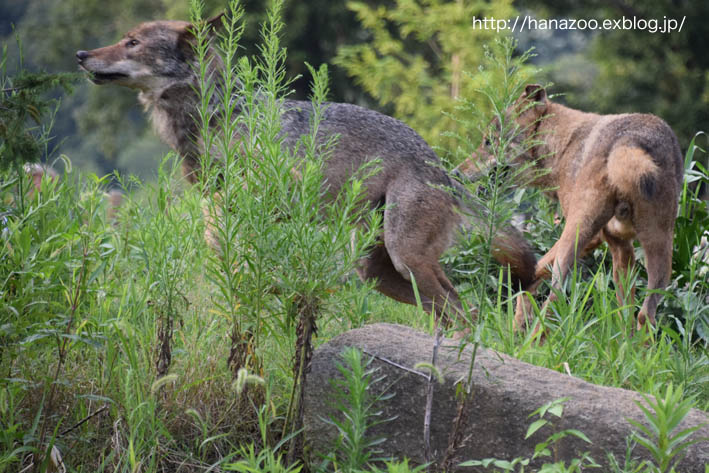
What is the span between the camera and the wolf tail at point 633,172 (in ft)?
16.3

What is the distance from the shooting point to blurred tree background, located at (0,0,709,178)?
532 inches

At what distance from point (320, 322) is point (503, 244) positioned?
170 centimetres

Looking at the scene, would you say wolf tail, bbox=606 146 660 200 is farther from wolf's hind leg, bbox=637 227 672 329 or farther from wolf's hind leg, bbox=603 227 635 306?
wolf's hind leg, bbox=603 227 635 306

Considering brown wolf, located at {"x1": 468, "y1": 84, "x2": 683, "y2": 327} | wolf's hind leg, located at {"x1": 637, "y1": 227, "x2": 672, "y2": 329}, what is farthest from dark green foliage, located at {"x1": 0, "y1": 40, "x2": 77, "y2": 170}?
wolf's hind leg, located at {"x1": 637, "y1": 227, "x2": 672, "y2": 329}

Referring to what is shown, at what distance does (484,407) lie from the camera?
2.99 meters

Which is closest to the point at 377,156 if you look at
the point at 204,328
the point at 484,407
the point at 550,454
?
the point at 204,328

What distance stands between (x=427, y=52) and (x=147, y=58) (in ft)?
47.3

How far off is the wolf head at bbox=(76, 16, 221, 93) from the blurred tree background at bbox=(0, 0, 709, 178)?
429cm

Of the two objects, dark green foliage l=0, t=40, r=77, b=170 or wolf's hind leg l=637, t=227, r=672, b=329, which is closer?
dark green foliage l=0, t=40, r=77, b=170

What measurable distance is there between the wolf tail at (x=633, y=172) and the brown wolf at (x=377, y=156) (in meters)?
0.87

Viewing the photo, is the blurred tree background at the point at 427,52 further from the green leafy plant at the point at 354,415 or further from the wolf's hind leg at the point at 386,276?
the green leafy plant at the point at 354,415

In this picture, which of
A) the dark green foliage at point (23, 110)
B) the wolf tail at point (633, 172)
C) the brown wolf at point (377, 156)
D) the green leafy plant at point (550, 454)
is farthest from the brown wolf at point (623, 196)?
the dark green foliage at point (23, 110)

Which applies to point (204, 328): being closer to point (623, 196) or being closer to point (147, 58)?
point (147, 58)

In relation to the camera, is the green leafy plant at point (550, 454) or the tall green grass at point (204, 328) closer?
the green leafy plant at point (550, 454)
